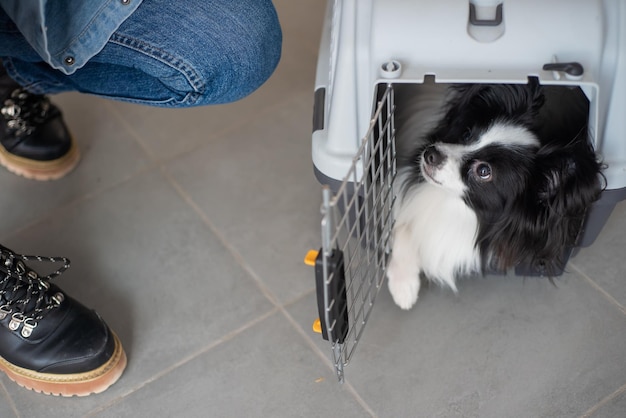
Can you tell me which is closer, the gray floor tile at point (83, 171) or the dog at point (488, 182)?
the dog at point (488, 182)

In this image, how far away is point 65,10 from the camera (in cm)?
135

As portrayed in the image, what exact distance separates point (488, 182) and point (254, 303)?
1.91 ft

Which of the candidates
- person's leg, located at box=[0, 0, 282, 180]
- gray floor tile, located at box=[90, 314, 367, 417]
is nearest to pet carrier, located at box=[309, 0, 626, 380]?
gray floor tile, located at box=[90, 314, 367, 417]

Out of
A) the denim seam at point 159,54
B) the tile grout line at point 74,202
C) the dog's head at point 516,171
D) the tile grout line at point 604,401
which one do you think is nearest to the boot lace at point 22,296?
the tile grout line at point 74,202

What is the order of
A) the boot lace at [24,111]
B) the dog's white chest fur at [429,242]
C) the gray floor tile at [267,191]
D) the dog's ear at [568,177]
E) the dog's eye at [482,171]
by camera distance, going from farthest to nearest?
the boot lace at [24,111] → the gray floor tile at [267,191] → the dog's white chest fur at [429,242] → the dog's eye at [482,171] → the dog's ear at [568,177]

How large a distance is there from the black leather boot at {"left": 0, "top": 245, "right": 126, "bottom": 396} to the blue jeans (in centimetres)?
39

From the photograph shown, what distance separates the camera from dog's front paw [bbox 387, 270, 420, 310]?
1.57 meters

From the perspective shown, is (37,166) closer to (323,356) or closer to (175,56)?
(175,56)

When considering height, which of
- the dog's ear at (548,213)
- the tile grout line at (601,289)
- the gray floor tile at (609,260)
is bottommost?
the tile grout line at (601,289)

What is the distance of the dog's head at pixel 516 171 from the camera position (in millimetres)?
1323

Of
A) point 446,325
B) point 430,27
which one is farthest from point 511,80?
point 446,325

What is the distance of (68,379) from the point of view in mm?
1479

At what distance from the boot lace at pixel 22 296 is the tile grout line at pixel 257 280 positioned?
41cm

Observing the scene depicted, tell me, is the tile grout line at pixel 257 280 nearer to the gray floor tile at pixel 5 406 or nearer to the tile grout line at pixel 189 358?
the tile grout line at pixel 189 358
